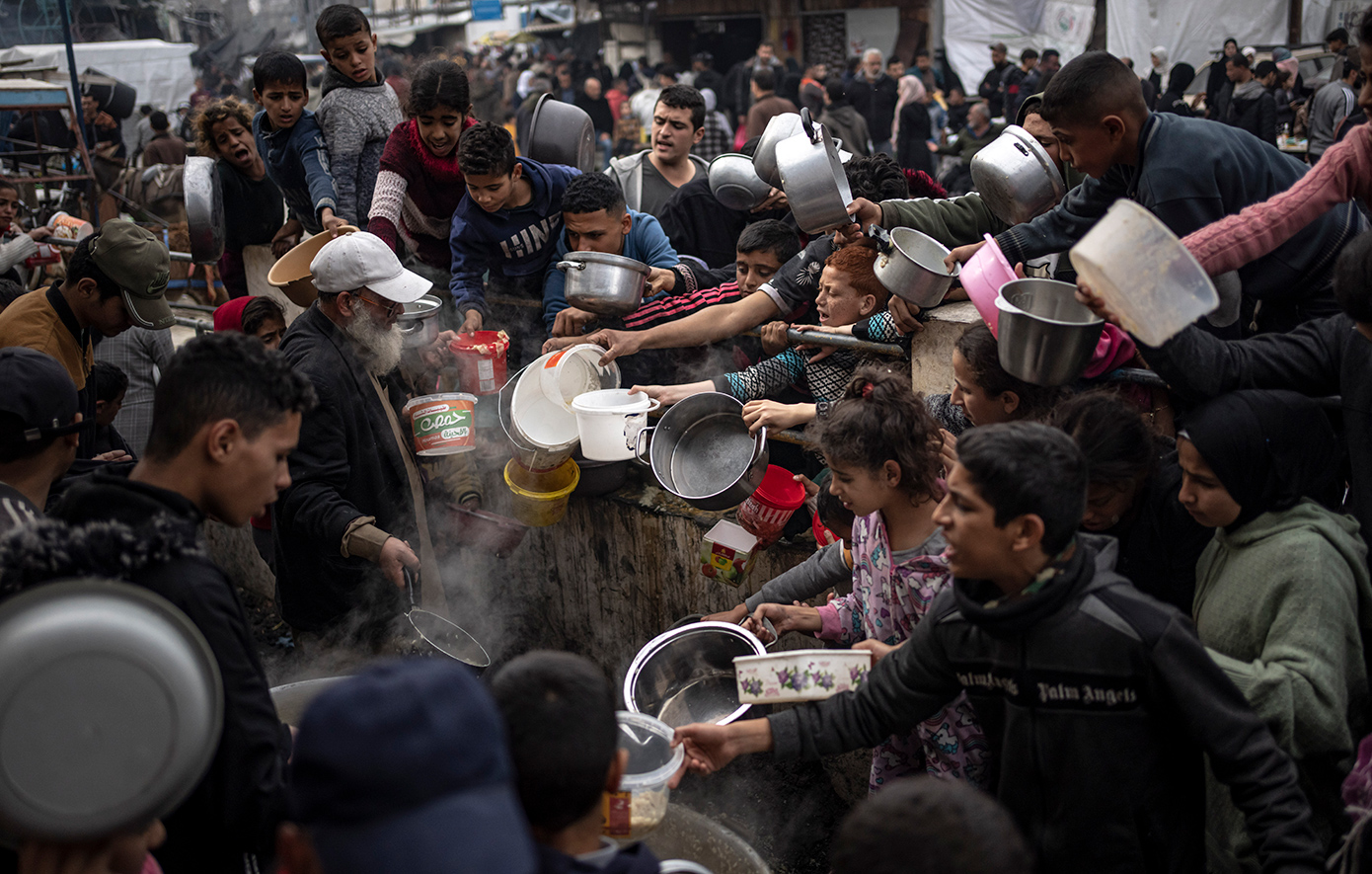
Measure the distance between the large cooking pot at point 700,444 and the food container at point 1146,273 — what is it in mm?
1638

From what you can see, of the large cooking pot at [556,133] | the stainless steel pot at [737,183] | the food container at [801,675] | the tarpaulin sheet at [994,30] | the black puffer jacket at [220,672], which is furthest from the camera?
the tarpaulin sheet at [994,30]

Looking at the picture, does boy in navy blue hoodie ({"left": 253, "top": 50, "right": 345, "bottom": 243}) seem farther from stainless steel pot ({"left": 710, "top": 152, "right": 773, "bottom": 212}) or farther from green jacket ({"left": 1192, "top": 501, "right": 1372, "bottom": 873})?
green jacket ({"left": 1192, "top": 501, "right": 1372, "bottom": 873})

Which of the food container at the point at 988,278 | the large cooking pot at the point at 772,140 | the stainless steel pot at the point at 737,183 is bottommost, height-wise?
the stainless steel pot at the point at 737,183

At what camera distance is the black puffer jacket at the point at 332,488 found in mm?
→ 3568

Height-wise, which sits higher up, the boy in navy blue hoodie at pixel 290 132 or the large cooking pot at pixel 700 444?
the boy in navy blue hoodie at pixel 290 132

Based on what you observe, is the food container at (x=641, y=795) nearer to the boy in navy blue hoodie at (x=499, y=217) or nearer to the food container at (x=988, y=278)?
the food container at (x=988, y=278)

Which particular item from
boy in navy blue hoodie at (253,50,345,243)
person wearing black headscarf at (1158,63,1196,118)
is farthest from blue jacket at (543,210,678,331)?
person wearing black headscarf at (1158,63,1196,118)

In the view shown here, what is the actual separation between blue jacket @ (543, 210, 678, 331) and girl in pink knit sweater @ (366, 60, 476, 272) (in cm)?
70

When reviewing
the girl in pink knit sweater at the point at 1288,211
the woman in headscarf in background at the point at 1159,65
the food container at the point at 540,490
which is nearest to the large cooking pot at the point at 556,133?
the food container at the point at 540,490

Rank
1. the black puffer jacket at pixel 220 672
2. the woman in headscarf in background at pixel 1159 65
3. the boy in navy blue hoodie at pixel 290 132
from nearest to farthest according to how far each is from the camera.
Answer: the black puffer jacket at pixel 220 672
the boy in navy blue hoodie at pixel 290 132
the woman in headscarf in background at pixel 1159 65

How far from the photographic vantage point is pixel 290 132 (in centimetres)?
567

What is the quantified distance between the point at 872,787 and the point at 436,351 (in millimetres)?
2857

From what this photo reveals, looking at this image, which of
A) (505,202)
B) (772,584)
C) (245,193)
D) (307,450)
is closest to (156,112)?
(245,193)

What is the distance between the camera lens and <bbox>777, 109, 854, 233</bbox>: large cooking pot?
3.57 metres
